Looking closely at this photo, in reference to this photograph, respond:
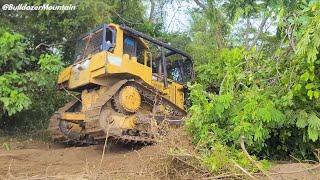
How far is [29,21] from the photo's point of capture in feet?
40.0

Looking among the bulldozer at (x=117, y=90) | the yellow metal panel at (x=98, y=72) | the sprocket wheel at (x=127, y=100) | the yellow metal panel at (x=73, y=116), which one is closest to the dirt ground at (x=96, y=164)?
the bulldozer at (x=117, y=90)

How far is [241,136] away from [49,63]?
579 centimetres

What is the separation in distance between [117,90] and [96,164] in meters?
1.81

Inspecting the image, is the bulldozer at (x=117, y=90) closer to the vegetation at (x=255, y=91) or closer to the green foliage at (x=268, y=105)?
the vegetation at (x=255, y=91)

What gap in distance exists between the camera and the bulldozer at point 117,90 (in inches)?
357

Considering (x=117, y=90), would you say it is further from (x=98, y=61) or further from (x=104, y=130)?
(x=104, y=130)

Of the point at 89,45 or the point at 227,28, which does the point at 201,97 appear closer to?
the point at 89,45

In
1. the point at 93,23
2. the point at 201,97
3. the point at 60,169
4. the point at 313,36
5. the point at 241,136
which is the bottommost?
the point at 60,169

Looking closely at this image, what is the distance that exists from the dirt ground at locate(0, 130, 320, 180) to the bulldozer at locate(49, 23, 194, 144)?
16.2 inches

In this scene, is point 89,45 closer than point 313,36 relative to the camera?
No

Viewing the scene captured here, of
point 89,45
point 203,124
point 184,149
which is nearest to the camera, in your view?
point 184,149

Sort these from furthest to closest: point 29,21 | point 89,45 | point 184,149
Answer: point 29,21
point 89,45
point 184,149

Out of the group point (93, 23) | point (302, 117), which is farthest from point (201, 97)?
point (93, 23)

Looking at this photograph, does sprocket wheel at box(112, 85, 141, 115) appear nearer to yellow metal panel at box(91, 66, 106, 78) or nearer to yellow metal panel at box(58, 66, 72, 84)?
yellow metal panel at box(91, 66, 106, 78)
